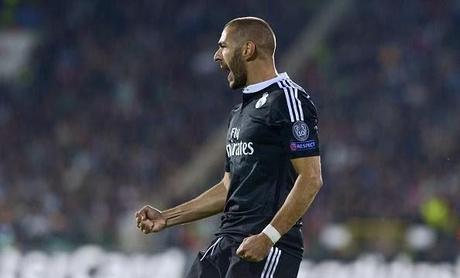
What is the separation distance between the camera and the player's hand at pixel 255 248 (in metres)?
4.70

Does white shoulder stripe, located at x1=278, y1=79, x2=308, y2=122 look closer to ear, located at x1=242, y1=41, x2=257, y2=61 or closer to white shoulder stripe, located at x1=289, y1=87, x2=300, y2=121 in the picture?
white shoulder stripe, located at x1=289, y1=87, x2=300, y2=121

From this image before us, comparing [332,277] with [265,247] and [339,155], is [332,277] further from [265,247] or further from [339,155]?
[265,247]

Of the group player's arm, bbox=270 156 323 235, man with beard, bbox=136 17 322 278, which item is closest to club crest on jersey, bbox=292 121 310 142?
man with beard, bbox=136 17 322 278

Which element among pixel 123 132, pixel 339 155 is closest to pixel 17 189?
pixel 123 132

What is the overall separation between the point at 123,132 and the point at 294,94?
13.6 metres

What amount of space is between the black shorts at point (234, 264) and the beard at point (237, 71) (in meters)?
0.63

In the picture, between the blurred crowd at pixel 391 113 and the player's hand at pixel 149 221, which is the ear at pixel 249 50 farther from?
the blurred crowd at pixel 391 113

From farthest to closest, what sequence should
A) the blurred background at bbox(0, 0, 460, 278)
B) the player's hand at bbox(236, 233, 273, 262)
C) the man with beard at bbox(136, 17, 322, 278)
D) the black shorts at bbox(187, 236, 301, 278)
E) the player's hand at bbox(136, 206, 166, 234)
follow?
the blurred background at bbox(0, 0, 460, 278), the player's hand at bbox(136, 206, 166, 234), the black shorts at bbox(187, 236, 301, 278), the man with beard at bbox(136, 17, 322, 278), the player's hand at bbox(236, 233, 273, 262)

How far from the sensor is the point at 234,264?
498cm

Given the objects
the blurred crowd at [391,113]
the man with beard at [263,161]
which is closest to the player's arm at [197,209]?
the man with beard at [263,161]

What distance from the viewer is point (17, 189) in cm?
1655

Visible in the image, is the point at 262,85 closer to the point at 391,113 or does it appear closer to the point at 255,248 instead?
the point at 255,248

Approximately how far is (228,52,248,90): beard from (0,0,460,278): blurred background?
275 inches

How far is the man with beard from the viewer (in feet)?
15.9
